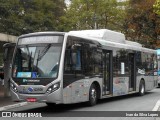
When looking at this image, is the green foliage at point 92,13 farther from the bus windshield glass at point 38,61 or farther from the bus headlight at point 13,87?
the bus headlight at point 13,87

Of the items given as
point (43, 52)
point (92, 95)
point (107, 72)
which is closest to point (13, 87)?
point (43, 52)

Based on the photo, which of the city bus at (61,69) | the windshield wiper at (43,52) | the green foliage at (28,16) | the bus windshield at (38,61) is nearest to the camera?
the city bus at (61,69)

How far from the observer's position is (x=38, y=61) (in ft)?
47.0

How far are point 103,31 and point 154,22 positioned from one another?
3321 centimetres

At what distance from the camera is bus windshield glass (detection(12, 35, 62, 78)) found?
14141 millimetres

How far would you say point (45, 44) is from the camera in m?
14.5

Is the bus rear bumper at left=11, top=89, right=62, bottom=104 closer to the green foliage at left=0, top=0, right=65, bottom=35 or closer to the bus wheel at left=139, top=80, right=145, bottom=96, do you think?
the bus wheel at left=139, top=80, right=145, bottom=96

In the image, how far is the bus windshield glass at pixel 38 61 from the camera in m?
14.1

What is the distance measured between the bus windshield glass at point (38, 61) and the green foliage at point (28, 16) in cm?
1460

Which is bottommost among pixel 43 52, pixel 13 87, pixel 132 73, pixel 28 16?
pixel 13 87

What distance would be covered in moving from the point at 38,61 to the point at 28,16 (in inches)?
780

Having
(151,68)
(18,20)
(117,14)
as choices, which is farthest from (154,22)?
(151,68)

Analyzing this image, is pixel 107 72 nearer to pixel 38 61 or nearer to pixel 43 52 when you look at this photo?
pixel 43 52

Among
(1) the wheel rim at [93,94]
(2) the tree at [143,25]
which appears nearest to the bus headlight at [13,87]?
(1) the wheel rim at [93,94]
